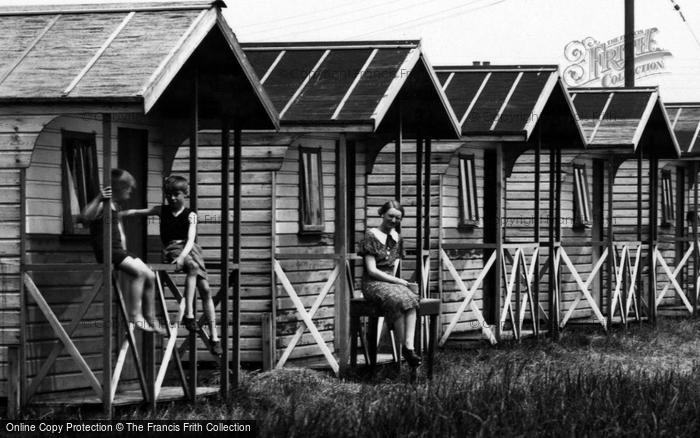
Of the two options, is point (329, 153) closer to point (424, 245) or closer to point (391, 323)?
point (424, 245)

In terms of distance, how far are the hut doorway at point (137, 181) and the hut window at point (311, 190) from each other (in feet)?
11.4

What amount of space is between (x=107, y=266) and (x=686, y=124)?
19.6 meters

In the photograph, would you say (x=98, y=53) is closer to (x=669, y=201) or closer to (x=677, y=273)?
(x=677, y=273)

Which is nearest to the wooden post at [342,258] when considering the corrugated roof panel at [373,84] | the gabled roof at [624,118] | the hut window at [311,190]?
the corrugated roof panel at [373,84]

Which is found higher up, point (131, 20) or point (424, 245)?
point (131, 20)

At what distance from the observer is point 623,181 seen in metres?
29.9

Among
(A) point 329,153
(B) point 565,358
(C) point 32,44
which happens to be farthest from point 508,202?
(C) point 32,44

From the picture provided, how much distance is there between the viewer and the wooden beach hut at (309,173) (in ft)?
58.0

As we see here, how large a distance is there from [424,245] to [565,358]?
243 centimetres

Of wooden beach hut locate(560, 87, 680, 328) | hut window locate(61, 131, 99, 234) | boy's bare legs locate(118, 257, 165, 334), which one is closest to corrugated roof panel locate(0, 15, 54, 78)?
hut window locate(61, 131, 99, 234)

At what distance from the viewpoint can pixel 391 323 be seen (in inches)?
667

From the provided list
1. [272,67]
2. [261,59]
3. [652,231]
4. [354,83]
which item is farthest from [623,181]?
[354,83]

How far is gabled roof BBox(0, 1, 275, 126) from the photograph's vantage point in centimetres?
1265

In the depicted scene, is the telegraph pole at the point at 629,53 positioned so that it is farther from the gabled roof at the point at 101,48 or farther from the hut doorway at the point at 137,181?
the gabled roof at the point at 101,48
